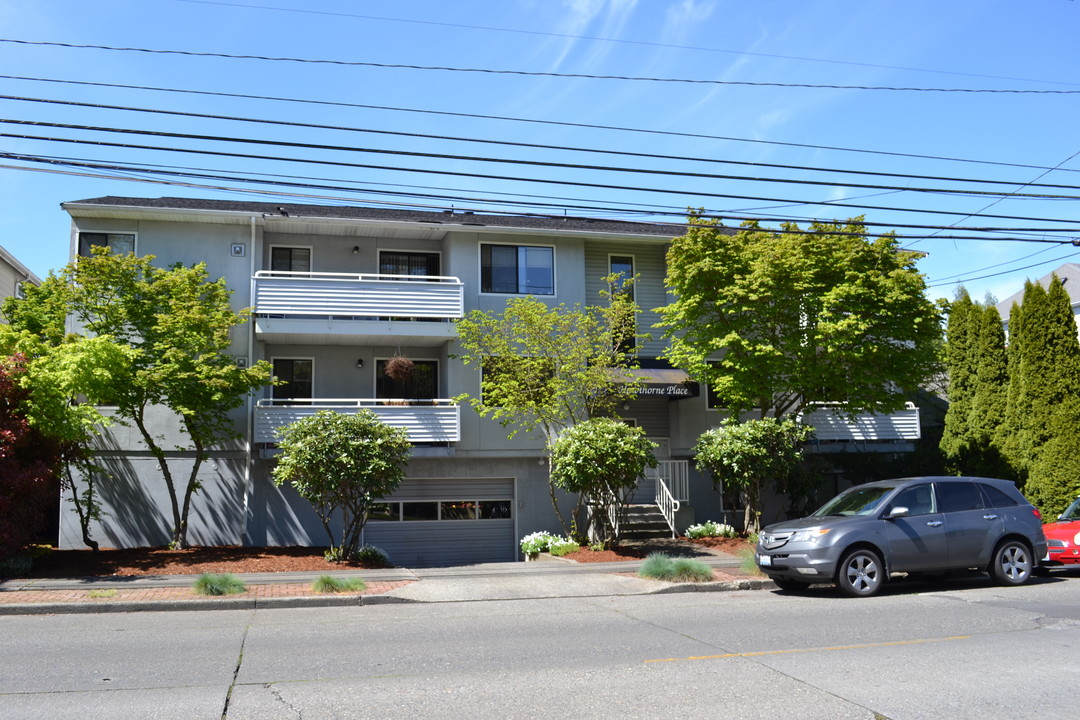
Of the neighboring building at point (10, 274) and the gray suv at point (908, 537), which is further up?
the neighboring building at point (10, 274)

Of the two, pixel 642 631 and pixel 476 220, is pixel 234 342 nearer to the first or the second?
pixel 476 220

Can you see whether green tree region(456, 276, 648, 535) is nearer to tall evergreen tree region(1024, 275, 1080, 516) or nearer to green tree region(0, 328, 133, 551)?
green tree region(0, 328, 133, 551)

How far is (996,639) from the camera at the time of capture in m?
8.79

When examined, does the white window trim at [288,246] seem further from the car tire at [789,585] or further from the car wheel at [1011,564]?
the car wheel at [1011,564]

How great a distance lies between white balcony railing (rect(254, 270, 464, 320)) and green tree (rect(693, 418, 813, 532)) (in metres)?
6.99

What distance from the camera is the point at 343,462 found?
1551cm

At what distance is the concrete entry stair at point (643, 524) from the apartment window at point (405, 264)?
824cm

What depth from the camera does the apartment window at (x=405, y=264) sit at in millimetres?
22609

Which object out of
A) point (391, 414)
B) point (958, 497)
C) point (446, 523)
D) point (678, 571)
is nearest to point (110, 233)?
point (391, 414)

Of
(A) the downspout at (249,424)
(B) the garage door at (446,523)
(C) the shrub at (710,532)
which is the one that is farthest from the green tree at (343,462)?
(C) the shrub at (710,532)

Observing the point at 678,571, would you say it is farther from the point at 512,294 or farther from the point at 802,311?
the point at 512,294

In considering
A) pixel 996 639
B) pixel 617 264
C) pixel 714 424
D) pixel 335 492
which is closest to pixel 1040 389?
pixel 714 424

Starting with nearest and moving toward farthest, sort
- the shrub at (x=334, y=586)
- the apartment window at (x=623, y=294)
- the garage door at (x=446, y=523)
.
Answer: the shrub at (x=334, y=586) → the apartment window at (x=623, y=294) → the garage door at (x=446, y=523)

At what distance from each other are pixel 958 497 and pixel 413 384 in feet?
44.1
